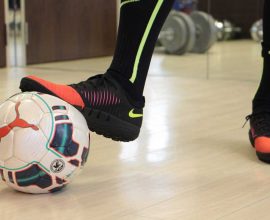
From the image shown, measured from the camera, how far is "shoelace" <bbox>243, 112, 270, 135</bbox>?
1.70m

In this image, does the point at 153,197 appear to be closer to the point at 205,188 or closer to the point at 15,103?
the point at 205,188

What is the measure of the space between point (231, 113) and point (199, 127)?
36cm

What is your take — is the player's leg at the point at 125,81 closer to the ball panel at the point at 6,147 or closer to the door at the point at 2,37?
the ball panel at the point at 6,147

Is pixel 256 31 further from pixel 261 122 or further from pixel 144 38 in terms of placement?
pixel 144 38

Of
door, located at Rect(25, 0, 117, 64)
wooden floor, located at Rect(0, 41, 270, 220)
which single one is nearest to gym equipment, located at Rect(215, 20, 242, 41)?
door, located at Rect(25, 0, 117, 64)

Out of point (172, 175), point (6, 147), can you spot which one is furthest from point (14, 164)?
point (172, 175)

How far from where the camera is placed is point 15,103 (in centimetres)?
130

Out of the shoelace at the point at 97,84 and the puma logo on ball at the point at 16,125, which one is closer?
the puma logo on ball at the point at 16,125

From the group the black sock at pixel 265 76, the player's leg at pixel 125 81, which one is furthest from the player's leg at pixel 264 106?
the player's leg at pixel 125 81

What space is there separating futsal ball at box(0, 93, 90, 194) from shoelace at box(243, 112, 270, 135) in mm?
589

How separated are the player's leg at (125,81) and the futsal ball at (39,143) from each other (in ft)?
0.37

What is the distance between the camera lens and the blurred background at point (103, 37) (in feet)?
12.8

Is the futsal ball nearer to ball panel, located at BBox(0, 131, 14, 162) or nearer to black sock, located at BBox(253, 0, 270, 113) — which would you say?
ball panel, located at BBox(0, 131, 14, 162)

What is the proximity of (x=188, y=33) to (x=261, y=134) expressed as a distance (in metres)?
2.74
